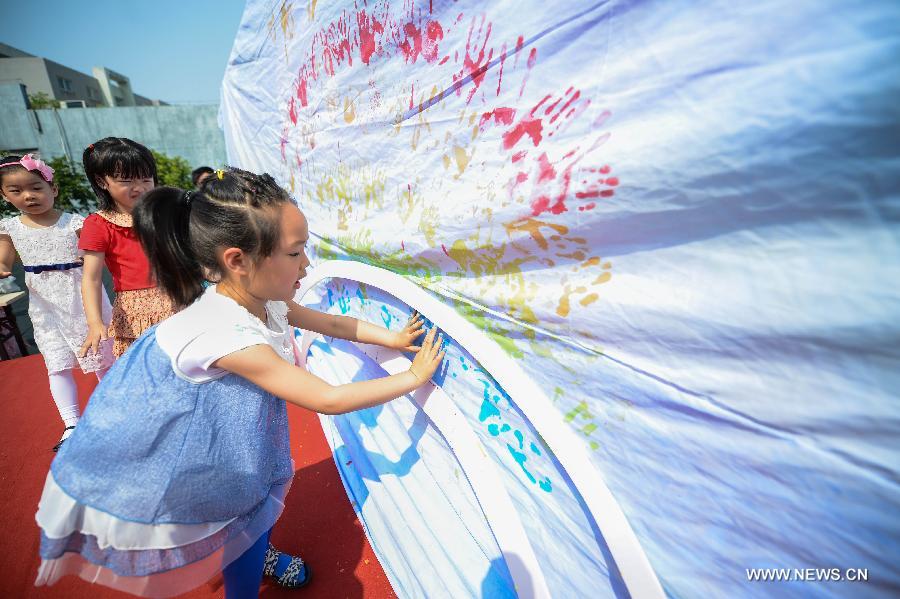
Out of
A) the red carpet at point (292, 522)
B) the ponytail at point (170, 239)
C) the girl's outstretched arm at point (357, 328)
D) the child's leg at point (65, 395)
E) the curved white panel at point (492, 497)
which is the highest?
the ponytail at point (170, 239)

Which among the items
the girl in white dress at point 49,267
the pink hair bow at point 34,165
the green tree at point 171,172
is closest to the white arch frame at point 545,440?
the girl in white dress at point 49,267

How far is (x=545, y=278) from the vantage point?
776 millimetres

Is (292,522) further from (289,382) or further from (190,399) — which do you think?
(289,382)

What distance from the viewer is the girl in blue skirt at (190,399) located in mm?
920

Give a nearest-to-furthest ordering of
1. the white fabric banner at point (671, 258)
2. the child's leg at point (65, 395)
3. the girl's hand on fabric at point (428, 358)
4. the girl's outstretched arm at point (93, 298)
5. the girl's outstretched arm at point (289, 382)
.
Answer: the white fabric banner at point (671, 258), the girl's outstretched arm at point (289, 382), the girl's hand on fabric at point (428, 358), the girl's outstretched arm at point (93, 298), the child's leg at point (65, 395)

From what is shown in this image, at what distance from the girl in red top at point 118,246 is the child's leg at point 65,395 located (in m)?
0.58

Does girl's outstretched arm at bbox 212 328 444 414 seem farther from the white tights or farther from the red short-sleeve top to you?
the white tights

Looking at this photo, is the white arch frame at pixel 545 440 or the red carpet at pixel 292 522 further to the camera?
the red carpet at pixel 292 522

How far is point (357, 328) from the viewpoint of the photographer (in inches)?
49.8

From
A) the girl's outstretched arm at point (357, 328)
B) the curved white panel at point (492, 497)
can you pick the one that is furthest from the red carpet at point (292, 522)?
the girl's outstretched arm at point (357, 328)

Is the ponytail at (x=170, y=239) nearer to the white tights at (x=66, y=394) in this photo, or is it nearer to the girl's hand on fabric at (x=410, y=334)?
the girl's hand on fabric at (x=410, y=334)

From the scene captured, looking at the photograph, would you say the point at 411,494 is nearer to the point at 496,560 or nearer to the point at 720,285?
the point at 496,560

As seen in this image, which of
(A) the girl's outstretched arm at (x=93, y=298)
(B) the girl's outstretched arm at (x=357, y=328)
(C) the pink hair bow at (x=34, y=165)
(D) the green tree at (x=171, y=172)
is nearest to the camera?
(B) the girl's outstretched arm at (x=357, y=328)

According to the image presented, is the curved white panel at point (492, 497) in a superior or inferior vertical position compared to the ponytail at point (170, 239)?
inferior
